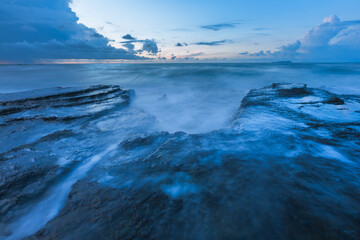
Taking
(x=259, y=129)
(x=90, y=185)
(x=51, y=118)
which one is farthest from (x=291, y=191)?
(x=51, y=118)

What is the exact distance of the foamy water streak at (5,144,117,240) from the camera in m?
1.85

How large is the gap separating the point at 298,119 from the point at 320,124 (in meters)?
0.46

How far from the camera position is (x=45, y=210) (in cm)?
212

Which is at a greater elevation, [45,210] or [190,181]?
[190,181]

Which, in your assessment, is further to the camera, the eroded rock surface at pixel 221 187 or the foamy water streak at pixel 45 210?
the foamy water streak at pixel 45 210

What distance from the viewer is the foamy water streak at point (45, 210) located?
1.85 meters

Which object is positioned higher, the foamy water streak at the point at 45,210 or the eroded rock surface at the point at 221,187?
the eroded rock surface at the point at 221,187

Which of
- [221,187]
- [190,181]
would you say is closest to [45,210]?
[190,181]

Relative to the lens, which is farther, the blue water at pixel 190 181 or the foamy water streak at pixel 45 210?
the foamy water streak at pixel 45 210

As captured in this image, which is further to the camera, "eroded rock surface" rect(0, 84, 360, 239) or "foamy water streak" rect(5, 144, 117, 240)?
"foamy water streak" rect(5, 144, 117, 240)

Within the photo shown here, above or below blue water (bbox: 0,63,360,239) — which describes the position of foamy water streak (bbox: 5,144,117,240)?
below

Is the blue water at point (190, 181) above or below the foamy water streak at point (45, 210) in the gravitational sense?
above

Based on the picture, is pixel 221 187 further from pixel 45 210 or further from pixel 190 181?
pixel 45 210

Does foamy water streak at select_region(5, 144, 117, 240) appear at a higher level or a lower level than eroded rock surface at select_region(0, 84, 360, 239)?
lower
